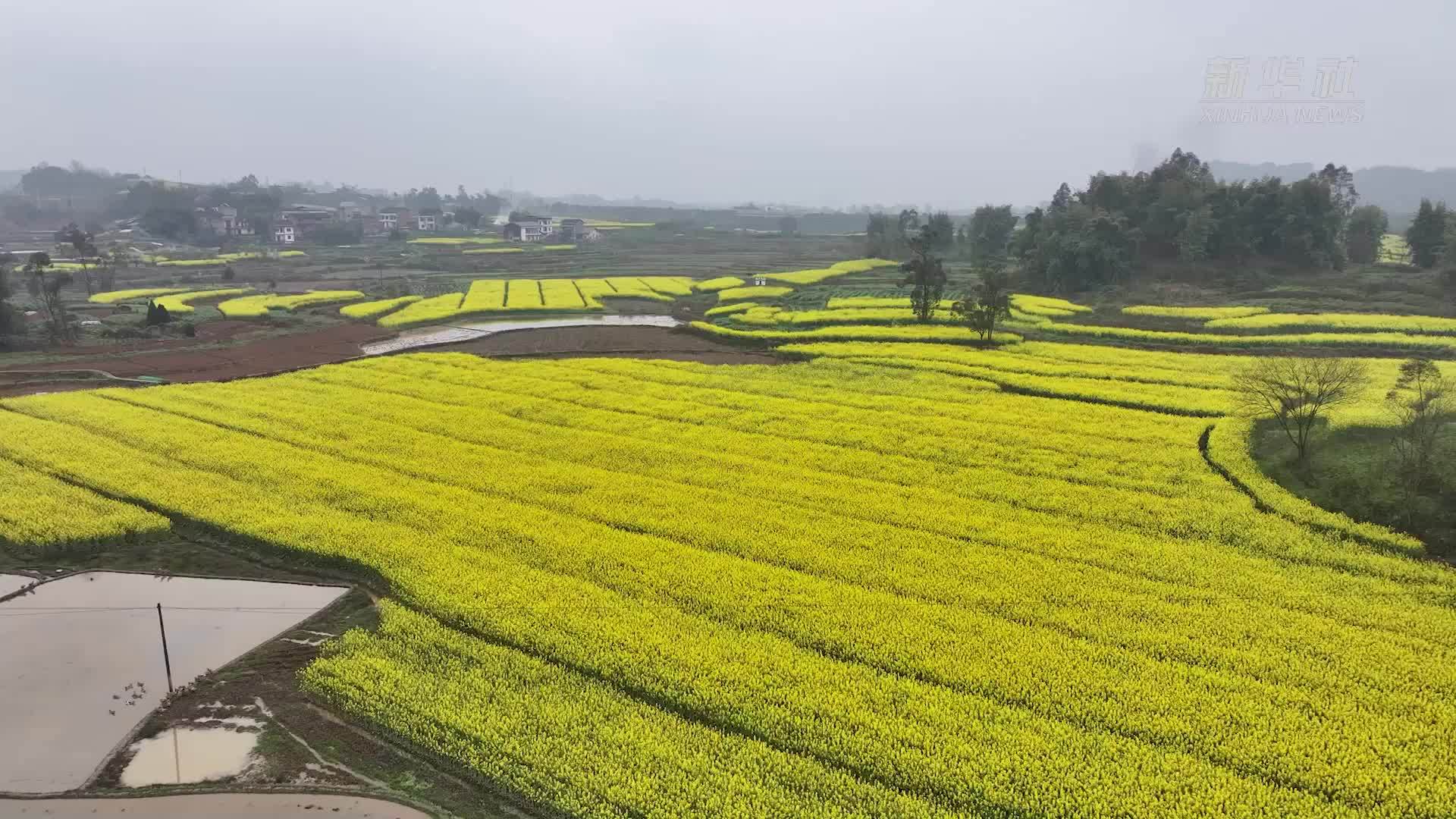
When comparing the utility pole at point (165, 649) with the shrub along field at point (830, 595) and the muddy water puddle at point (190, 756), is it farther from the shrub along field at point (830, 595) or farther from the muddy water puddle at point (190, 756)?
the shrub along field at point (830, 595)

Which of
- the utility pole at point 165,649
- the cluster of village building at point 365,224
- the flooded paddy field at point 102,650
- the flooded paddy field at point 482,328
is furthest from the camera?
the cluster of village building at point 365,224

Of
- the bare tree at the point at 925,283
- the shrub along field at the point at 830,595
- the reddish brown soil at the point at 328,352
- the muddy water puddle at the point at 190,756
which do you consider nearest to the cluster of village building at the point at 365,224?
the reddish brown soil at the point at 328,352

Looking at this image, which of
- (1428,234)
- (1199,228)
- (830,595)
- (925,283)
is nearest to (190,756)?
(830,595)

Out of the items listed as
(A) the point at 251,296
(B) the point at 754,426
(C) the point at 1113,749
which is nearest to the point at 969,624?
(C) the point at 1113,749

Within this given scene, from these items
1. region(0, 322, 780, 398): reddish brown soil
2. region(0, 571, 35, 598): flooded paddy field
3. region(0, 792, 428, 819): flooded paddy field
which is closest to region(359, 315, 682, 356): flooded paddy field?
region(0, 322, 780, 398): reddish brown soil

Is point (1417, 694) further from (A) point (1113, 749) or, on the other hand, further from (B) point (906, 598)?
(B) point (906, 598)
